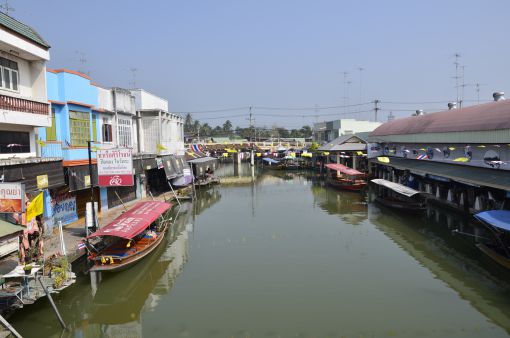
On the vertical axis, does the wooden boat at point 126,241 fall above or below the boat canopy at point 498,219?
below

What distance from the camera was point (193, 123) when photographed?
140500 millimetres

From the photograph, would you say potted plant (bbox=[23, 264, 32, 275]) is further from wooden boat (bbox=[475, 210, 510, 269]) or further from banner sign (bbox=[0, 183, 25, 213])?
wooden boat (bbox=[475, 210, 510, 269])

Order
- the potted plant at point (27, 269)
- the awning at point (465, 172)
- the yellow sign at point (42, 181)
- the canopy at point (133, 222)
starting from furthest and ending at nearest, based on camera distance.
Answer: the awning at point (465, 172), the yellow sign at point (42, 181), the canopy at point (133, 222), the potted plant at point (27, 269)

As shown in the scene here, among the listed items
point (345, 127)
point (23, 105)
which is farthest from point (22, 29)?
point (345, 127)

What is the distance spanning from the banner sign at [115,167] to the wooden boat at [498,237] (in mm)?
15350

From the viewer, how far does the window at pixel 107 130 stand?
83.4ft

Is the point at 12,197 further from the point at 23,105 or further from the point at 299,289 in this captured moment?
the point at 299,289

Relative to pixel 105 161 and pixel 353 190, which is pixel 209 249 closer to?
pixel 105 161

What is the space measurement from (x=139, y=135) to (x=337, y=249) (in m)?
20.7

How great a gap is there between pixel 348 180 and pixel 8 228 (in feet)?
112

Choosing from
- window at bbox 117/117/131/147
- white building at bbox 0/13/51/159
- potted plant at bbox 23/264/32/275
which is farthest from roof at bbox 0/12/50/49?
window at bbox 117/117/131/147

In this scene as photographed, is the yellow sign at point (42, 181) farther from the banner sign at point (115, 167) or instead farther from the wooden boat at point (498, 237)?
the wooden boat at point (498, 237)

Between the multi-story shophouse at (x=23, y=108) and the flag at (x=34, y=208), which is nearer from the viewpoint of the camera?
the flag at (x=34, y=208)

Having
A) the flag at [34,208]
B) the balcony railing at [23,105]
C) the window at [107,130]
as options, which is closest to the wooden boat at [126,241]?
the flag at [34,208]
